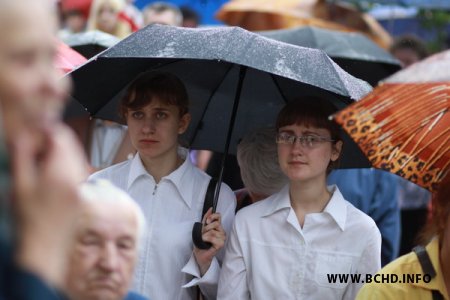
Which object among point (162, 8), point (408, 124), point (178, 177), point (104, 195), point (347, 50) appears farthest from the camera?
point (162, 8)

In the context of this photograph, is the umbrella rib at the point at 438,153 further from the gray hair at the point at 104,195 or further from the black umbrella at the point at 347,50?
the black umbrella at the point at 347,50

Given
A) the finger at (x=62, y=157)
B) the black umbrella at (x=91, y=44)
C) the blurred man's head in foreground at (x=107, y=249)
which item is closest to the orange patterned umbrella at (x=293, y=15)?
the black umbrella at (x=91, y=44)

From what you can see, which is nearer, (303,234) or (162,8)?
(303,234)

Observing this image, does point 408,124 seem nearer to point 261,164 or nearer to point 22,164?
point 261,164

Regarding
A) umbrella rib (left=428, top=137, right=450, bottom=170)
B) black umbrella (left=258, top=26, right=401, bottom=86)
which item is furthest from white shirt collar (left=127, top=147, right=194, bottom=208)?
black umbrella (left=258, top=26, right=401, bottom=86)

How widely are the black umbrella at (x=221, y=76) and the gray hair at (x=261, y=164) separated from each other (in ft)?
0.46

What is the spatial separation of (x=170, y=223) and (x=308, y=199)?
0.65 metres

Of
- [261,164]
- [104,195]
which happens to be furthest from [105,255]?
[261,164]

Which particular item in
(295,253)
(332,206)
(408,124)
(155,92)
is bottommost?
(295,253)

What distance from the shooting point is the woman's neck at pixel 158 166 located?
500 centimetres

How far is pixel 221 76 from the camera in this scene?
5586mm

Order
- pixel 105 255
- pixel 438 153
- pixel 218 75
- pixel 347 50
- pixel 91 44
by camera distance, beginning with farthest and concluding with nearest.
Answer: pixel 347 50, pixel 91 44, pixel 218 75, pixel 438 153, pixel 105 255

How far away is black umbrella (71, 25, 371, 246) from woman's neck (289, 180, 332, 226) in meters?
0.37

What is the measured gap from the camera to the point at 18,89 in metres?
1.67
